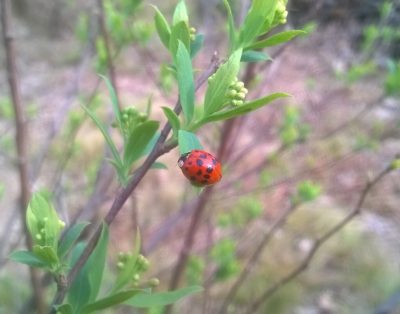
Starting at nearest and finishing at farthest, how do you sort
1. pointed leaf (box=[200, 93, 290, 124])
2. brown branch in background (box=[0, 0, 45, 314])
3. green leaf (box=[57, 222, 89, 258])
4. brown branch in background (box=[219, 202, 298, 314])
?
pointed leaf (box=[200, 93, 290, 124]) < green leaf (box=[57, 222, 89, 258]) < brown branch in background (box=[0, 0, 45, 314]) < brown branch in background (box=[219, 202, 298, 314])

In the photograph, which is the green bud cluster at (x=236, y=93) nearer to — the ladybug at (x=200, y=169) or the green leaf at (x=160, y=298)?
the ladybug at (x=200, y=169)

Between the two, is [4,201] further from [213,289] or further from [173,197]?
[213,289]

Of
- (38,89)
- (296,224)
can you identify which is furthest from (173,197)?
(38,89)

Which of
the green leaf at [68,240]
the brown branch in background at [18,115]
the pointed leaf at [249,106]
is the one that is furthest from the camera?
the brown branch in background at [18,115]

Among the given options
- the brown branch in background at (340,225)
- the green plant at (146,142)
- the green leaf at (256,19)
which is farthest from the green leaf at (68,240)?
the brown branch in background at (340,225)

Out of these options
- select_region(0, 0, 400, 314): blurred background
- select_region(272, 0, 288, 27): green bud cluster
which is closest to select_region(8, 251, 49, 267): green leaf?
select_region(272, 0, 288, 27): green bud cluster

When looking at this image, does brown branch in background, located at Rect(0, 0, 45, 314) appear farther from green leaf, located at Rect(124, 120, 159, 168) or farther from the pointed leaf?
the pointed leaf
